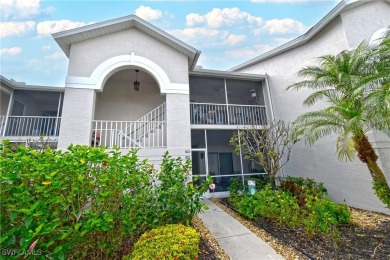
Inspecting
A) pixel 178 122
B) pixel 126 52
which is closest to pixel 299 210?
pixel 178 122

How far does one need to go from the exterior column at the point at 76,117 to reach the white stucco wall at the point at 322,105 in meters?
10.2

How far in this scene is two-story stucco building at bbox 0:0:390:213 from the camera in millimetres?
7617

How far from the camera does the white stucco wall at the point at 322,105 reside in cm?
745

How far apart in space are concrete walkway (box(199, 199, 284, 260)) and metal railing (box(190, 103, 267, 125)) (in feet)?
18.0

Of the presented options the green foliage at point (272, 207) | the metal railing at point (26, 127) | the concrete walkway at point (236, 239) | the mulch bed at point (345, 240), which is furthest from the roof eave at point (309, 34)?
the metal railing at point (26, 127)

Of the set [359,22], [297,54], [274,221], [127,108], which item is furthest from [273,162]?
[127,108]

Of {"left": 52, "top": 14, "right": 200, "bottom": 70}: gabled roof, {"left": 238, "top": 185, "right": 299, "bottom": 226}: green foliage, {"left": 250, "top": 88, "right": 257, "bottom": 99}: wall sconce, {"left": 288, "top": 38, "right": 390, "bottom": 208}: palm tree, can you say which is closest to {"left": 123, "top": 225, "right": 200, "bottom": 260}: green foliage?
{"left": 238, "top": 185, "right": 299, "bottom": 226}: green foliage

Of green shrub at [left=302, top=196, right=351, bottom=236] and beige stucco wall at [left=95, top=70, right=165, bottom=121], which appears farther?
beige stucco wall at [left=95, top=70, right=165, bottom=121]

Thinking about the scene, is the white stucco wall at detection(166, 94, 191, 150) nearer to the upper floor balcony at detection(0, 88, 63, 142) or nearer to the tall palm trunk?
the upper floor balcony at detection(0, 88, 63, 142)

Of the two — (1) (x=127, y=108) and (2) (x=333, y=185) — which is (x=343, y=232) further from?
(1) (x=127, y=108)

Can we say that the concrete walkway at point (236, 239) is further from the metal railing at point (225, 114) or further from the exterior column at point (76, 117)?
the exterior column at point (76, 117)

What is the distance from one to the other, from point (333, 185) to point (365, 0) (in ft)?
28.5

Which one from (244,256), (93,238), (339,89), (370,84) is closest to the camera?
(93,238)

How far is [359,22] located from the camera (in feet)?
27.0
